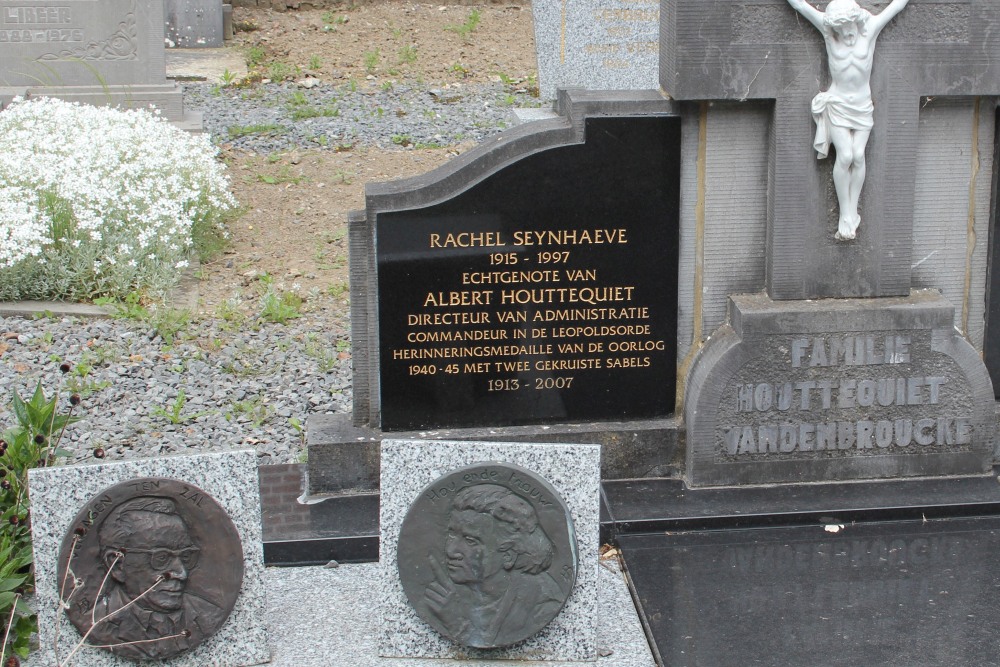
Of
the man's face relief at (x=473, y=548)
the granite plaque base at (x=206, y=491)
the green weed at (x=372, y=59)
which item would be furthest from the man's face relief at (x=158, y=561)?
the green weed at (x=372, y=59)

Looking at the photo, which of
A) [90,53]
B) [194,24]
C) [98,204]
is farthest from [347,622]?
[194,24]

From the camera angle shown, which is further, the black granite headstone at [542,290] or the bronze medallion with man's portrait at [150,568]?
the black granite headstone at [542,290]

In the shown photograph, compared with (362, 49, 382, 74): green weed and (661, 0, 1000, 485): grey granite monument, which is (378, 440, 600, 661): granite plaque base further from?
(362, 49, 382, 74): green weed

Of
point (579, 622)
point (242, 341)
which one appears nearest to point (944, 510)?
point (579, 622)

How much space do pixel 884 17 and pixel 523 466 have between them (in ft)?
7.67

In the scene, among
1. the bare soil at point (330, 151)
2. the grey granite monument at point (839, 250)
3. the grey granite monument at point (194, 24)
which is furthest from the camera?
the grey granite monument at point (194, 24)

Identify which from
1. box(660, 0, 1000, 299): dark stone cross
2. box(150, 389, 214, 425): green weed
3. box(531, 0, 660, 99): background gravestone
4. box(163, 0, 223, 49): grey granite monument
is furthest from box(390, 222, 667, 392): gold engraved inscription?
box(163, 0, 223, 49): grey granite monument

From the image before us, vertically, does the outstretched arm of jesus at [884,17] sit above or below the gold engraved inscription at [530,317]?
above

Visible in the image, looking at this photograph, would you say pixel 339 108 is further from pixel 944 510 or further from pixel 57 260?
pixel 944 510

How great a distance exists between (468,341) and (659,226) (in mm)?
925

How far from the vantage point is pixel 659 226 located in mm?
5191

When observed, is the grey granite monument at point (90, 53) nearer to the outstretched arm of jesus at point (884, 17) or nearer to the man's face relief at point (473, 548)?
the outstretched arm of jesus at point (884, 17)

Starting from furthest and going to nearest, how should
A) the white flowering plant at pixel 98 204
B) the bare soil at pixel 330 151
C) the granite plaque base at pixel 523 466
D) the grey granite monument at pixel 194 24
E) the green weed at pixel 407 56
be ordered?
the grey granite monument at pixel 194 24 → the green weed at pixel 407 56 → the bare soil at pixel 330 151 → the white flowering plant at pixel 98 204 → the granite plaque base at pixel 523 466

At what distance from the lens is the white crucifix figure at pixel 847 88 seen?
15.9 feet
